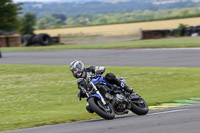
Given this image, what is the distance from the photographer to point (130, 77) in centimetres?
1788

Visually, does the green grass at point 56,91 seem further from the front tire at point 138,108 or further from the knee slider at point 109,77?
the knee slider at point 109,77

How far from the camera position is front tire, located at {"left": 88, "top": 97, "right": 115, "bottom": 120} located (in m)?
8.64

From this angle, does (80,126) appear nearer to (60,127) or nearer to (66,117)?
(60,127)

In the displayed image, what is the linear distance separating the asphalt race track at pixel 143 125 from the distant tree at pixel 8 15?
103 feet

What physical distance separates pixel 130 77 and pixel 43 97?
5090 millimetres

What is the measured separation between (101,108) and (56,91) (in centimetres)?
663

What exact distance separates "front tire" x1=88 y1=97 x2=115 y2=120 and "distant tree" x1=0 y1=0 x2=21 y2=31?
31227mm

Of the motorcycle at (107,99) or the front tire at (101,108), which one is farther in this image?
the motorcycle at (107,99)

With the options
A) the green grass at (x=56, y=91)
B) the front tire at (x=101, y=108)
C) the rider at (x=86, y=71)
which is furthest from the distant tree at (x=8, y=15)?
the front tire at (x=101, y=108)

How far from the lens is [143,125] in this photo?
7867mm

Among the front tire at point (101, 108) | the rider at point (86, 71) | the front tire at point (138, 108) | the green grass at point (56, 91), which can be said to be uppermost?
the rider at point (86, 71)

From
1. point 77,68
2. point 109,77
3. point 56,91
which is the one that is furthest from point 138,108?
point 56,91

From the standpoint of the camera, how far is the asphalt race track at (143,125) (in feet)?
24.2

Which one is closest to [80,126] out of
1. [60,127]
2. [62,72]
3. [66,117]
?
[60,127]
